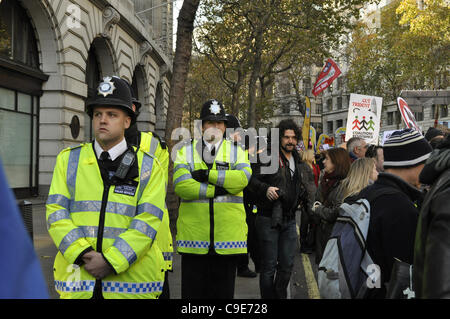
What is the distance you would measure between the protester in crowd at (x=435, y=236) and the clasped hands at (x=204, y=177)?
260cm

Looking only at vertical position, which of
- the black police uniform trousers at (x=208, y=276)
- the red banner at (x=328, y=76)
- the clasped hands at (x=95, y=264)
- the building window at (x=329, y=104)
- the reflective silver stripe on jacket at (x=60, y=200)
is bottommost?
the black police uniform trousers at (x=208, y=276)

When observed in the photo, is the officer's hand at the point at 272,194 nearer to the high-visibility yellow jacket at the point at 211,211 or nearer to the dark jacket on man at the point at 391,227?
the high-visibility yellow jacket at the point at 211,211

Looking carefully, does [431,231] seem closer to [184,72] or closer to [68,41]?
[184,72]

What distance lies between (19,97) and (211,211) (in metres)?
11.4

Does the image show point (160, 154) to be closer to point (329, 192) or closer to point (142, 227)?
point (142, 227)

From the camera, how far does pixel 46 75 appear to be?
1452cm

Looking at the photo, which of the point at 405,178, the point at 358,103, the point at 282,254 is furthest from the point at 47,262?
the point at 358,103

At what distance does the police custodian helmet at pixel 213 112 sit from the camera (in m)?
4.65

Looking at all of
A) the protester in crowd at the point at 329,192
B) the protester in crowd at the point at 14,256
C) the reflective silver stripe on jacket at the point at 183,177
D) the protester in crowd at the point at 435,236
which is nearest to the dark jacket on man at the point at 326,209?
the protester in crowd at the point at 329,192

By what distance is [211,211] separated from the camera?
168 inches

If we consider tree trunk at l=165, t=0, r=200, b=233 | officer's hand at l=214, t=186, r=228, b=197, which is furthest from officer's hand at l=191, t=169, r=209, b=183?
tree trunk at l=165, t=0, r=200, b=233

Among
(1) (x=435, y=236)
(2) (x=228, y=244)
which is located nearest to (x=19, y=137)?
(2) (x=228, y=244)
